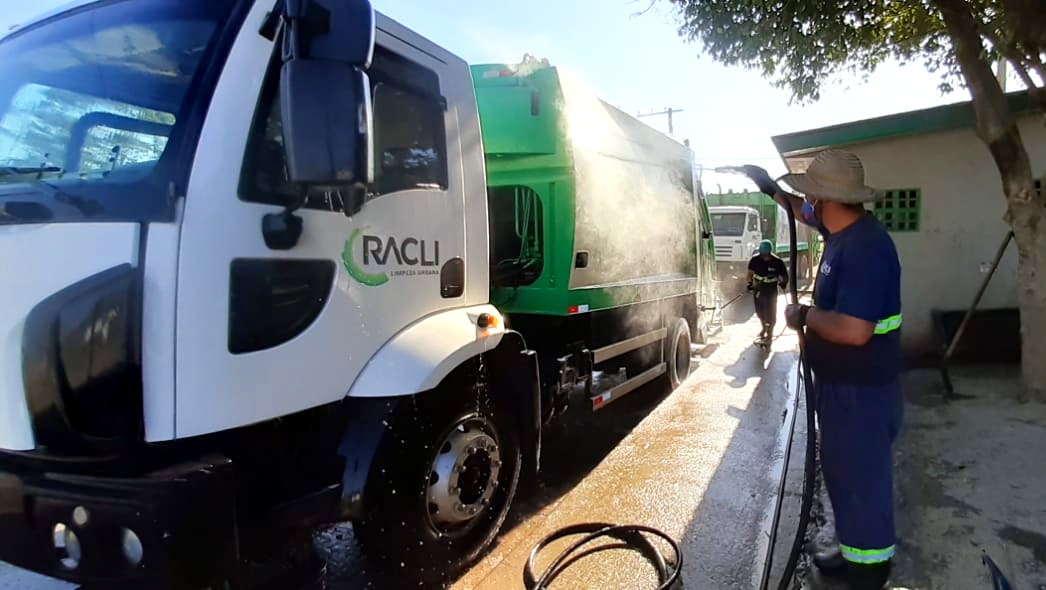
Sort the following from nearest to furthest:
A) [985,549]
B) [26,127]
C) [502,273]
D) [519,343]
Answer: [26,127] < [985,549] < [519,343] < [502,273]

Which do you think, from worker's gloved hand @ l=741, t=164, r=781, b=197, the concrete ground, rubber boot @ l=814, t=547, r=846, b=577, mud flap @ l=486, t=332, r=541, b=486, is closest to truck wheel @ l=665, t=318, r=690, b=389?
the concrete ground

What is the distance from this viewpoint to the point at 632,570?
10.1ft

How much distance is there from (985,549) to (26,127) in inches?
180

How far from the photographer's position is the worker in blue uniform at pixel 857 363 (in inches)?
98.0

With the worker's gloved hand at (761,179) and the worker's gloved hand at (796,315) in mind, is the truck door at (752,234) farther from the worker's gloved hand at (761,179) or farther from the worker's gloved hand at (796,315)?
the worker's gloved hand at (796,315)

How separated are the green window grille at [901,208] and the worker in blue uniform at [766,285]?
5.22 feet

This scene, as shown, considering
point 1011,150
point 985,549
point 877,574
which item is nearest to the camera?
point 877,574

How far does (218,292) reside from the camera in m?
1.89

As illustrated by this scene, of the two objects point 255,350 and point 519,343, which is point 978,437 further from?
point 255,350

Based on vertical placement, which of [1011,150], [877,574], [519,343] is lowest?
[877,574]

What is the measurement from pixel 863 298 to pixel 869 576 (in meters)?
1.25

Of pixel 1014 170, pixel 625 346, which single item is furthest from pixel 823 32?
pixel 625 346

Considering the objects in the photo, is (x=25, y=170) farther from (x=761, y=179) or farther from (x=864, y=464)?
(x=864, y=464)

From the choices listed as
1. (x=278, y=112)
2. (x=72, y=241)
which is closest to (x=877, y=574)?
(x=278, y=112)
